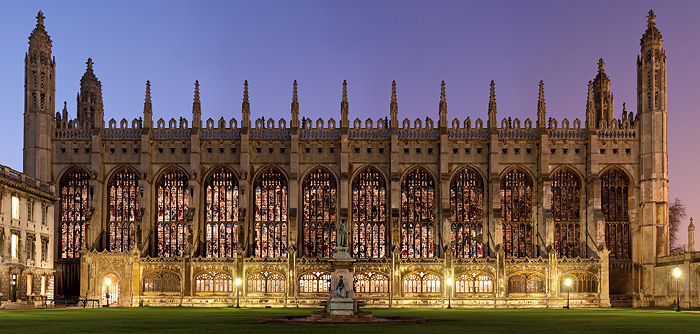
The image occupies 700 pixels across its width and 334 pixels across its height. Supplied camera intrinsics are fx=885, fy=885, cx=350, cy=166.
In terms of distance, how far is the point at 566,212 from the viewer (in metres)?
87.2

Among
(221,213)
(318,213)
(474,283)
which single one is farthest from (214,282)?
(474,283)

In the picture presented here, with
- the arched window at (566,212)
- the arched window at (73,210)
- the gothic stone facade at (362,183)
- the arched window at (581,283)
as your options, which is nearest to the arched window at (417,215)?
the gothic stone facade at (362,183)

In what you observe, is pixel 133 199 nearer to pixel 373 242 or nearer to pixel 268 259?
pixel 268 259

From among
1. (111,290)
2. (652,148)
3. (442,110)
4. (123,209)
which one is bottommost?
(111,290)

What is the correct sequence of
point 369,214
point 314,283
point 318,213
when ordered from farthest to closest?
point 318,213, point 369,214, point 314,283

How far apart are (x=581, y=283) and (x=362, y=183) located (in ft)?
75.4

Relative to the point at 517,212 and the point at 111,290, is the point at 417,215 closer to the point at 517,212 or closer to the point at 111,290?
the point at 517,212

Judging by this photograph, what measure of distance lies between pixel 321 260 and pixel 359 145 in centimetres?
1326

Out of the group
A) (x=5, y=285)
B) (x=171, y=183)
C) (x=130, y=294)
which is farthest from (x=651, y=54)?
(x=5, y=285)

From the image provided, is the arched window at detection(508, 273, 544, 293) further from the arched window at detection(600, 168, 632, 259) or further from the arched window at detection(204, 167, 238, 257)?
the arched window at detection(204, 167, 238, 257)

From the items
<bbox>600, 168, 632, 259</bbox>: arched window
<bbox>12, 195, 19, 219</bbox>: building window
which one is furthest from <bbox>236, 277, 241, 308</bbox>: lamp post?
<bbox>600, 168, 632, 259</bbox>: arched window

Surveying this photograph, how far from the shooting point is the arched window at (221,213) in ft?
286

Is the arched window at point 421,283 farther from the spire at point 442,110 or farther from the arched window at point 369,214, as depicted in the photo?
the spire at point 442,110

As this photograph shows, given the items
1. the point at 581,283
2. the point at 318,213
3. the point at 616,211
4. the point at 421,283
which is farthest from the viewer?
the point at 318,213
